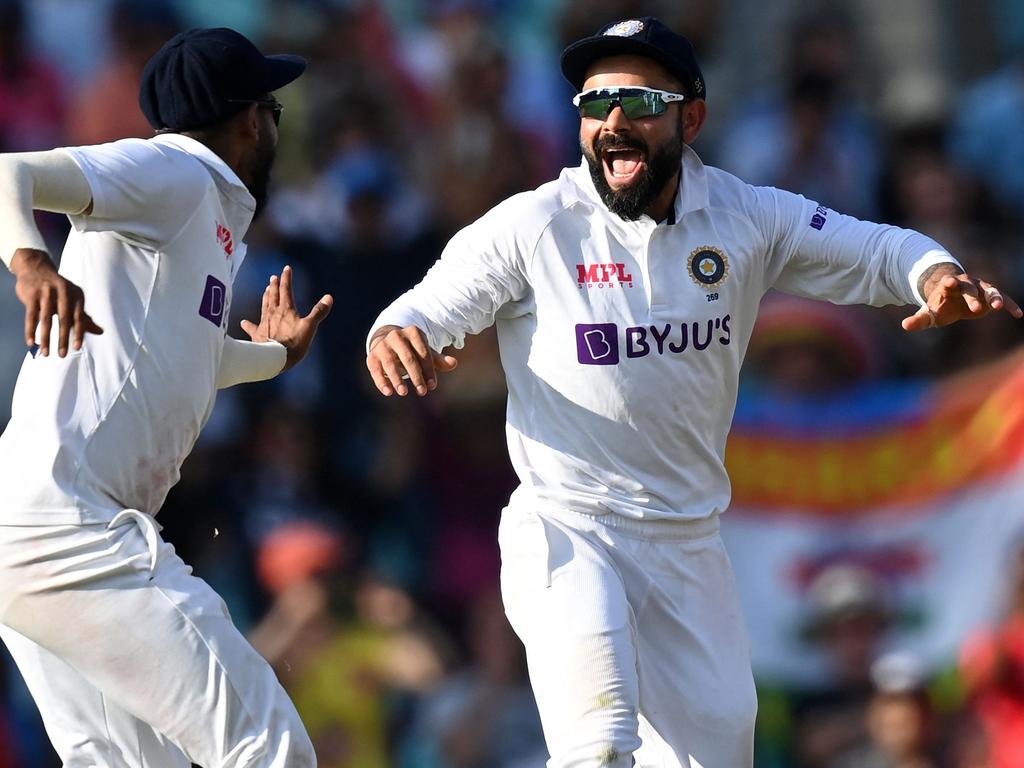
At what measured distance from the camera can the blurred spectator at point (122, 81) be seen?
398 inches

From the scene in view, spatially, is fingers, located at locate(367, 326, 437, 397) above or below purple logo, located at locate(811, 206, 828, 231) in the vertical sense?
below

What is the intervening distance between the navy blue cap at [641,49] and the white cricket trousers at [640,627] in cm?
136

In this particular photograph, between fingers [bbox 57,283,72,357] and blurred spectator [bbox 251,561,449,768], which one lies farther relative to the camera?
blurred spectator [bbox 251,561,449,768]

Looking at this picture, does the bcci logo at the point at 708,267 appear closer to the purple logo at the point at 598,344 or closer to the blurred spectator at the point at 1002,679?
the purple logo at the point at 598,344

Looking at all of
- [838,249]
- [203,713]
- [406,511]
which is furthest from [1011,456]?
[203,713]

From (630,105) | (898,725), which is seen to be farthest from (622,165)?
(898,725)

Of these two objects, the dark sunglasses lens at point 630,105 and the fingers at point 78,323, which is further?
the dark sunglasses lens at point 630,105

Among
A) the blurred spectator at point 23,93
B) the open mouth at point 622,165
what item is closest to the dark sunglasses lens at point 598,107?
the open mouth at point 622,165

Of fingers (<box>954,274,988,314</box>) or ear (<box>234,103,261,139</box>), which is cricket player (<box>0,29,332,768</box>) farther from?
fingers (<box>954,274,988,314</box>)

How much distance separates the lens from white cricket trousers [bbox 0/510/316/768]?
4957 mm

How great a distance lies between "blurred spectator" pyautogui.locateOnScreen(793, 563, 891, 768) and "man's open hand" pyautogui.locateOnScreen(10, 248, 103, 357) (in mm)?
5418

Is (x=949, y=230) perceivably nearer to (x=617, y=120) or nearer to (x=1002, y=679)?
(x=1002, y=679)

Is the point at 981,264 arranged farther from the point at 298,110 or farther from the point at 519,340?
the point at 519,340

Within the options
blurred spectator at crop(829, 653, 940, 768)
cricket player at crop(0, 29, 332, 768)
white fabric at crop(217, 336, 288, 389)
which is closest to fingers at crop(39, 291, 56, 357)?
cricket player at crop(0, 29, 332, 768)
